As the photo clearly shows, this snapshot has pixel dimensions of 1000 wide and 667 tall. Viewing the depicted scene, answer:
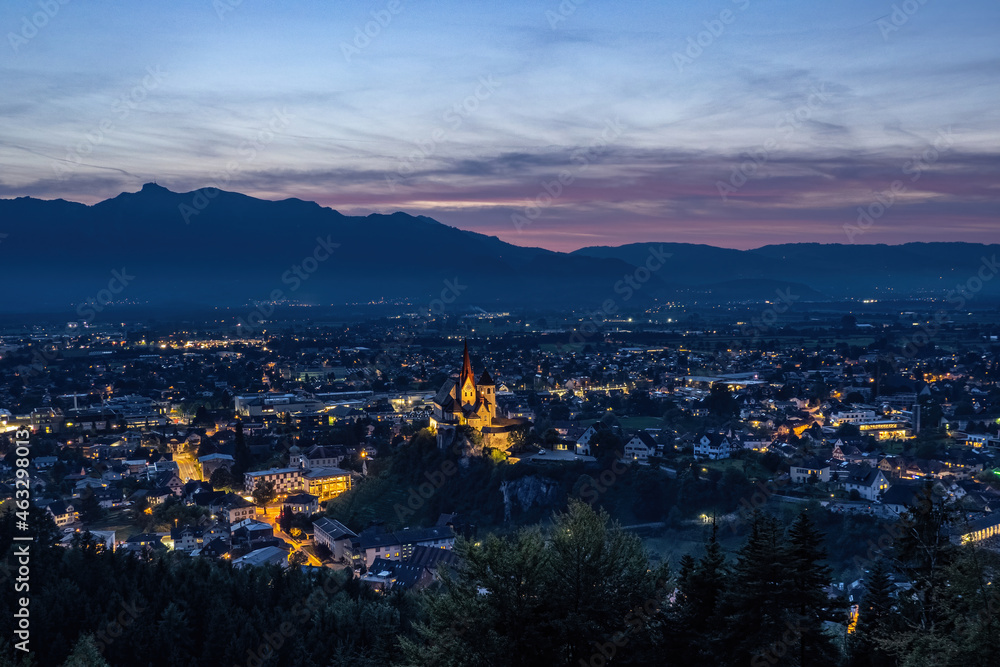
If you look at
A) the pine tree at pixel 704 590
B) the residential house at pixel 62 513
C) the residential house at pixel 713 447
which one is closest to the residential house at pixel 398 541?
the residential house at pixel 713 447

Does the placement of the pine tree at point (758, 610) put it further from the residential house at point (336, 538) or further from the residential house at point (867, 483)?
the residential house at point (867, 483)

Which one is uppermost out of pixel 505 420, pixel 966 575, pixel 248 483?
pixel 966 575

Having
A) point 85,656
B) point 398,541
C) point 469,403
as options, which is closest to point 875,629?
point 85,656

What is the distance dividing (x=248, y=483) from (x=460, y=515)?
14.0 m

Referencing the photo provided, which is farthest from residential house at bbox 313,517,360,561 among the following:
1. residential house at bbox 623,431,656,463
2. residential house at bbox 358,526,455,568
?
residential house at bbox 623,431,656,463

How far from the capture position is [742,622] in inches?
476

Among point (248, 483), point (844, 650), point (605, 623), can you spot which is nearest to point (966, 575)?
point (844, 650)

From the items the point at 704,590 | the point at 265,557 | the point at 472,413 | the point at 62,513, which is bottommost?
the point at 62,513

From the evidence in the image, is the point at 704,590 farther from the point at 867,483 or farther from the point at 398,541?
the point at 867,483

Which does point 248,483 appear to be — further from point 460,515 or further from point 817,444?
point 817,444

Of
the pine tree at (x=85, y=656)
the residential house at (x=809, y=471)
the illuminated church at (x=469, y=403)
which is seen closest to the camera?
the pine tree at (x=85, y=656)

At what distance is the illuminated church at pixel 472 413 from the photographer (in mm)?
46594

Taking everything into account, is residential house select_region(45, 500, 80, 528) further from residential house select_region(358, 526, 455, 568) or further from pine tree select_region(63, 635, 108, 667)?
pine tree select_region(63, 635, 108, 667)

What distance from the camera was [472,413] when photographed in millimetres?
47594
